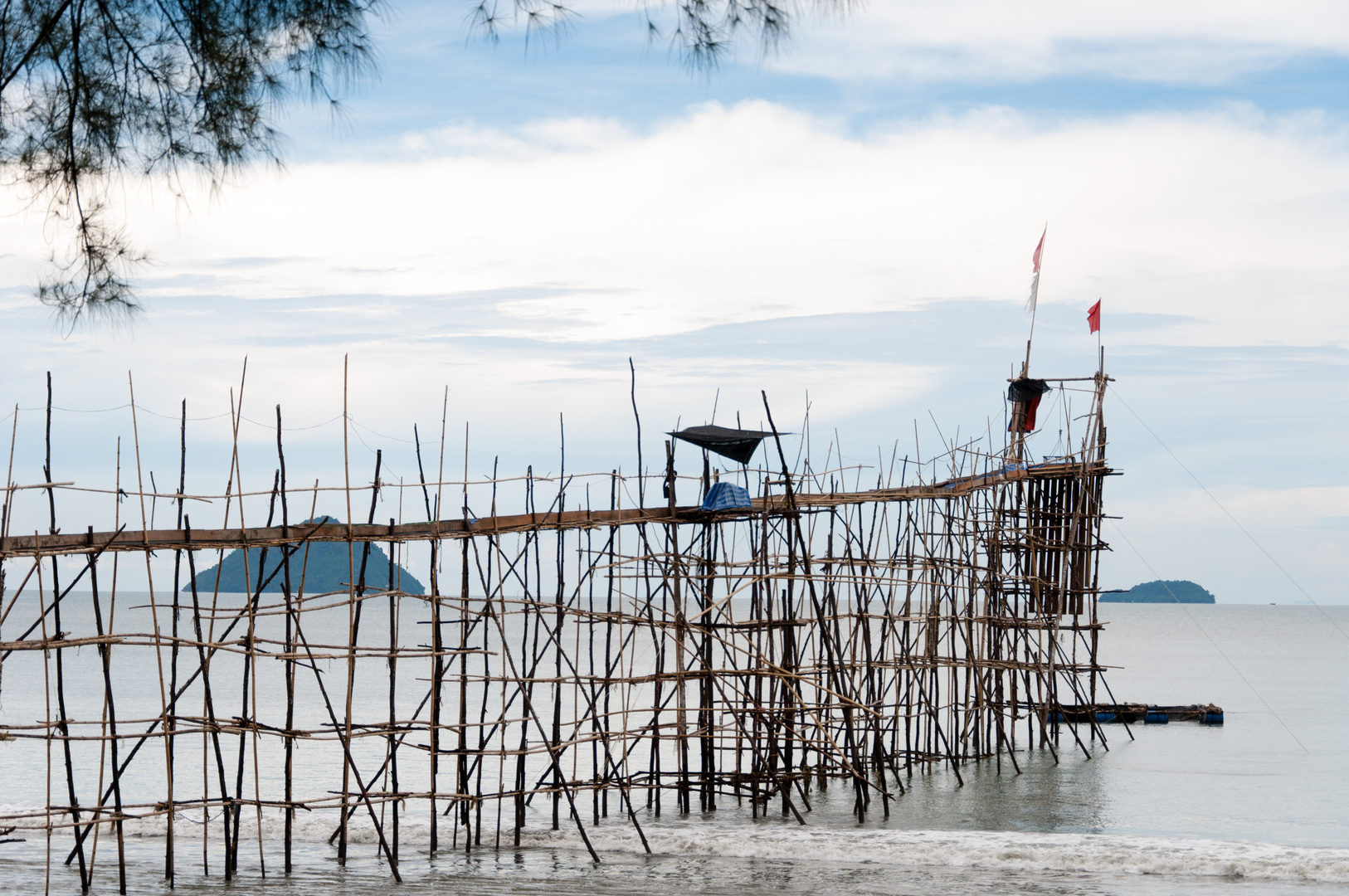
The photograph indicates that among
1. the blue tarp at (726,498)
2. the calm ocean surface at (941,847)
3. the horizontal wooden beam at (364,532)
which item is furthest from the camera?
the blue tarp at (726,498)

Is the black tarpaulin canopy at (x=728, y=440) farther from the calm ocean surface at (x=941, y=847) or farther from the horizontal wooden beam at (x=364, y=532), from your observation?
the calm ocean surface at (x=941, y=847)

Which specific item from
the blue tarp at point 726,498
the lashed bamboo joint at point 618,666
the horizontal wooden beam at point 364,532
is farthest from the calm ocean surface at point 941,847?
the blue tarp at point 726,498

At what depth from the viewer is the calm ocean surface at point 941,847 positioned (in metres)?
9.62

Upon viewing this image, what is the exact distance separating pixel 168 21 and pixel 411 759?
14.1 m

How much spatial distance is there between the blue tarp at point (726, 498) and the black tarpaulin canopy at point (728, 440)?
35 centimetres

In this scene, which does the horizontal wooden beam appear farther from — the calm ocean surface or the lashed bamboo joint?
the calm ocean surface

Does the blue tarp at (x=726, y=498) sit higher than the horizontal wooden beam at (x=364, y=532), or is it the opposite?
the blue tarp at (x=726, y=498)

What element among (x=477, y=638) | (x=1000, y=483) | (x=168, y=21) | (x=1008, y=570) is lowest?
(x=477, y=638)

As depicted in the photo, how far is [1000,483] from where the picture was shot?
15.2 meters

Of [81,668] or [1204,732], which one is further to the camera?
[81,668]

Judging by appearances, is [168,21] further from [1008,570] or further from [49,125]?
[1008,570]

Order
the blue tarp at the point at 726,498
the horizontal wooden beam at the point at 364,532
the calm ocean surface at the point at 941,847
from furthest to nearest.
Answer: the blue tarp at the point at 726,498, the calm ocean surface at the point at 941,847, the horizontal wooden beam at the point at 364,532

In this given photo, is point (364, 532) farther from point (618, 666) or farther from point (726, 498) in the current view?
point (618, 666)

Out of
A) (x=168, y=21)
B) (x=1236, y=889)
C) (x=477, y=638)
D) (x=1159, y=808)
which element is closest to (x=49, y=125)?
(x=168, y=21)
